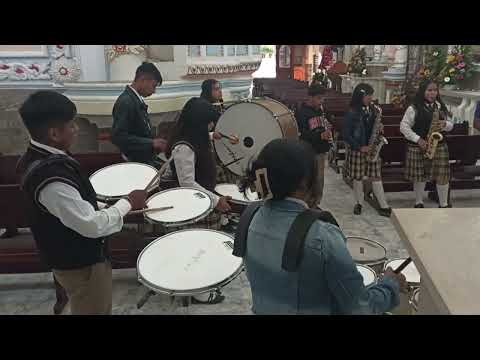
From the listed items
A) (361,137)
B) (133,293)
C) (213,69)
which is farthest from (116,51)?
(133,293)

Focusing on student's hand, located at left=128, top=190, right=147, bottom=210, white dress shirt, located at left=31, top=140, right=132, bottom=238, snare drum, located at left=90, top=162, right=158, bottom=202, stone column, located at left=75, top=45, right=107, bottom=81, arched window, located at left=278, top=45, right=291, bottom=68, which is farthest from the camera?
arched window, located at left=278, top=45, right=291, bottom=68

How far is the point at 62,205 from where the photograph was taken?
1.94m

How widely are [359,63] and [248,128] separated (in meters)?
8.83

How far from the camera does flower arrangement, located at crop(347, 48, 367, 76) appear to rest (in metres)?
12.5

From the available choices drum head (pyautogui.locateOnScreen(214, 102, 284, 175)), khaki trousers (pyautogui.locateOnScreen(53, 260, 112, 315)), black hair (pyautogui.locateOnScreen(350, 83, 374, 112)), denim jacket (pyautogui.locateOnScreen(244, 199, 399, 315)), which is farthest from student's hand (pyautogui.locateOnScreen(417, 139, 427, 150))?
khaki trousers (pyautogui.locateOnScreen(53, 260, 112, 315))

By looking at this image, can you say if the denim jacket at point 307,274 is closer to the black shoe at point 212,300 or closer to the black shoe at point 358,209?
the black shoe at point 212,300

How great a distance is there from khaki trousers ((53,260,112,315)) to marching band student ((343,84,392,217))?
3651 mm

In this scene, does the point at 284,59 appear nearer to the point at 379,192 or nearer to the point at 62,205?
the point at 379,192

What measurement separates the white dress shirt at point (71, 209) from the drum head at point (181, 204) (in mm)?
836

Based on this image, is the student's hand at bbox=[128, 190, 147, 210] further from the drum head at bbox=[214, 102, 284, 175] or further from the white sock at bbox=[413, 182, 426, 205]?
the white sock at bbox=[413, 182, 426, 205]

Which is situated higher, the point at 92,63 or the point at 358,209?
the point at 92,63

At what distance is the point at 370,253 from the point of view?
288cm
